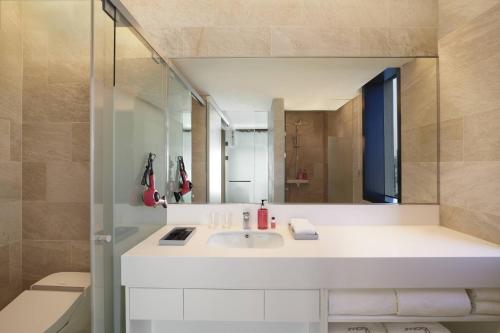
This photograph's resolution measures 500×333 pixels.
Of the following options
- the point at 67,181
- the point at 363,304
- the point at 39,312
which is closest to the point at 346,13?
the point at 363,304

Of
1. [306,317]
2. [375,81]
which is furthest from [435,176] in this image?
[306,317]

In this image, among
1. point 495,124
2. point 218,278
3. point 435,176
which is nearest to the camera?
point 218,278

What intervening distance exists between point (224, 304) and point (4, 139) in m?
1.60

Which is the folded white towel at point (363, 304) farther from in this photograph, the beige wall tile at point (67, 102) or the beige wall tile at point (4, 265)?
the beige wall tile at point (4, 265)

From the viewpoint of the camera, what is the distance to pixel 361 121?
1.69 m

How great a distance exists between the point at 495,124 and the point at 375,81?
69 cm

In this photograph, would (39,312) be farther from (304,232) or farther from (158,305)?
(304,232)

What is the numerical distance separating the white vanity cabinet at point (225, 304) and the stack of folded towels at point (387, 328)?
187 millimetres

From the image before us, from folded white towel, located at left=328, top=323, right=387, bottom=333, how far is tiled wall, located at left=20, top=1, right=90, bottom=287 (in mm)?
1526

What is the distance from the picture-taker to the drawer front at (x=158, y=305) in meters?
1.11

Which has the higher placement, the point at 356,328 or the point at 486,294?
the point at 486,294

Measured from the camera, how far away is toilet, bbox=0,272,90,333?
121cm

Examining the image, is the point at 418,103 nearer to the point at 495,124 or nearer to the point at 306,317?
the point at 495,124

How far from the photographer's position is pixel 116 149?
1.11m
